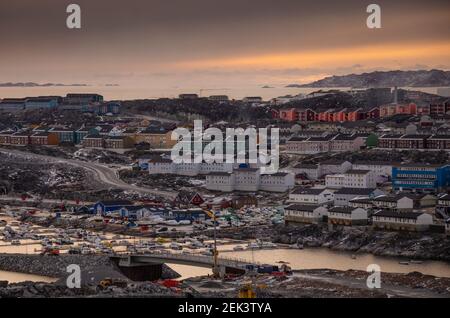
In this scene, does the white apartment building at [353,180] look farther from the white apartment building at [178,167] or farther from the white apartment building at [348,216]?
the white apartment building at [178,167]

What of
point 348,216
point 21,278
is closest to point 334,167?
point 348,216

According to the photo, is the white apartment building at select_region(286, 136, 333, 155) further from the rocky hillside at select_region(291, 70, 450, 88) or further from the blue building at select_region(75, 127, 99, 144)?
the rocky hillside at select_region(291, 70, 450, 88)

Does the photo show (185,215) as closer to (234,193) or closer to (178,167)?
(234,193)

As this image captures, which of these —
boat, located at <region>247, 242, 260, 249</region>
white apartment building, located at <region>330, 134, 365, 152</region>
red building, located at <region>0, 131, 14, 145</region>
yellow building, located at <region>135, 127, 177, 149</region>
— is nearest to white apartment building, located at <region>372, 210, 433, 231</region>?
boat, located at <region>247, 242, 260, 249</region>

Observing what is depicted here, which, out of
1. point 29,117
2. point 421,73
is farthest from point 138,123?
point 421,73

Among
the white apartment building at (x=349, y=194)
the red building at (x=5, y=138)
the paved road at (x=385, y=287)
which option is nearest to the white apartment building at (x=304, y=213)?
the white apartment building at (x=349, y=194)
